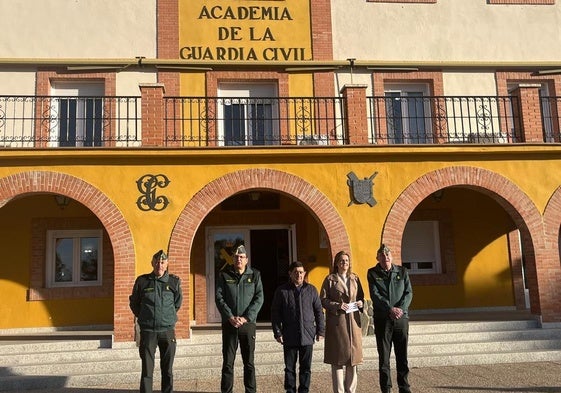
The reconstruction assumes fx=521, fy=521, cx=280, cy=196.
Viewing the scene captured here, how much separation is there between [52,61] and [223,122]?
387 centimetres

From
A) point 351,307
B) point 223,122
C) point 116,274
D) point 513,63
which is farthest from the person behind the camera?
point 513,63

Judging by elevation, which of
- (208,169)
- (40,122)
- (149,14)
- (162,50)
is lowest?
(208,169)

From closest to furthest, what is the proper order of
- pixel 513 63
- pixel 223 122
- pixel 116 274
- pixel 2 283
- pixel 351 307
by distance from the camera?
pixel 351 307 < pixel 116 274 < pixel 2 283 < pixel 223 122 < pixel 513 63

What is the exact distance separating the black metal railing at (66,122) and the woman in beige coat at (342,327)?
6324 millimetres

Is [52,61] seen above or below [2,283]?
above

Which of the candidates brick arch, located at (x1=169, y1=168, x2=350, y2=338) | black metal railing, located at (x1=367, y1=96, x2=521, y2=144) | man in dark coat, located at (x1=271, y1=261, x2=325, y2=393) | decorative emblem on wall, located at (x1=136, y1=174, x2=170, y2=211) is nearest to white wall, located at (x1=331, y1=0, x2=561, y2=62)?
black metal railing, located at (x1=367, y1=96, x2=521, y2=144)

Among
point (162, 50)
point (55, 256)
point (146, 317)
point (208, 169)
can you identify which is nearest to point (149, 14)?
point (162, 50)

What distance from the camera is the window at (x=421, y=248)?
12117 millimetres

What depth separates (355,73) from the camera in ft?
39.0

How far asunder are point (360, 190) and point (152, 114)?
401 cm

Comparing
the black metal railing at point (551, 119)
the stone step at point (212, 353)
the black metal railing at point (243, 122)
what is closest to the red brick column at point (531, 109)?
the black metal railing at point (243, 122)

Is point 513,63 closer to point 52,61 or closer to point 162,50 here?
point 162,50

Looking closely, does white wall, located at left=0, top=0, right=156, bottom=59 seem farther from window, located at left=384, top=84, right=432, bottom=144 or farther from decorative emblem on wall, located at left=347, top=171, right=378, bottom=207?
window, located at left=384, top=84, right=432, bottom=144

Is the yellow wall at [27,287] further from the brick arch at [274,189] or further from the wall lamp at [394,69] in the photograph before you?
the wall lamp at [394,69]
